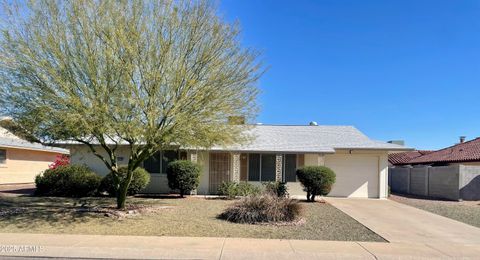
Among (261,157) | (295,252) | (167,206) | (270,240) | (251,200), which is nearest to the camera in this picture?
(295,252)

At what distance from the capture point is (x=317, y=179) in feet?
58.7

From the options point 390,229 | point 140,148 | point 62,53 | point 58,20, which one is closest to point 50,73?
point 62,53

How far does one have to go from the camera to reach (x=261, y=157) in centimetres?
2105

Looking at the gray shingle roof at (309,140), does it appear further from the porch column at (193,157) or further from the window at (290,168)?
the porch column at (193,157)

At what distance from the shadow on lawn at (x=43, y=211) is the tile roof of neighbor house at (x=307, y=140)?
3.18m

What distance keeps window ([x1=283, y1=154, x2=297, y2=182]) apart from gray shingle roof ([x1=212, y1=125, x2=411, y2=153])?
0.63 m

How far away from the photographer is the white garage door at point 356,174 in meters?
21.7

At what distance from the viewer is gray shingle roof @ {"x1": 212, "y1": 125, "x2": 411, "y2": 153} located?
20422 millimetres

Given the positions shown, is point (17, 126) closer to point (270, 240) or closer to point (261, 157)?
point (270, 240)

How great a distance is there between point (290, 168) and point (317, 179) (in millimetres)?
3406

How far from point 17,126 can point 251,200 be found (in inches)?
294

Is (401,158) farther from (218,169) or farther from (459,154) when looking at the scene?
(218,169)

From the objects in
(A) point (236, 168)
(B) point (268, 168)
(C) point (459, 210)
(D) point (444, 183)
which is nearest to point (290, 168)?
(B) point (268, 168)

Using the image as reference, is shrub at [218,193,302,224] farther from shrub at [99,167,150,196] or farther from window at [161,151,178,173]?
window at [161,151,178,173]
